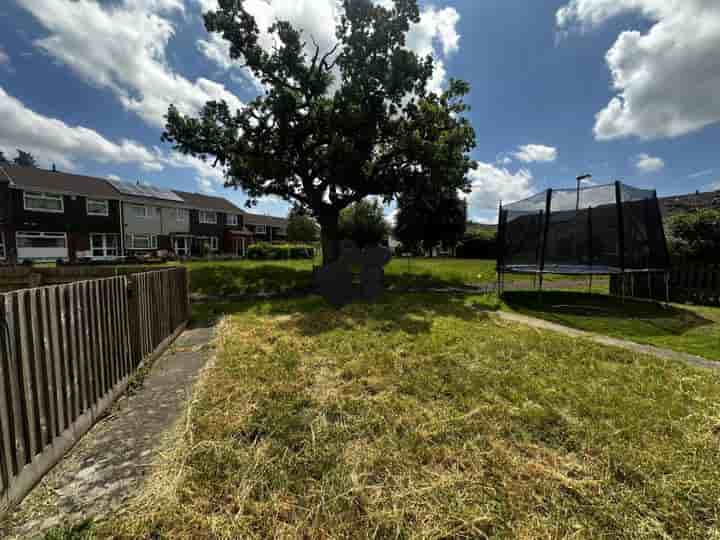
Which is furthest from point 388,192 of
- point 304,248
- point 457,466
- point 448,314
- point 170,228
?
point 170,228

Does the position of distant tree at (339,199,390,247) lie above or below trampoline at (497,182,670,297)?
above

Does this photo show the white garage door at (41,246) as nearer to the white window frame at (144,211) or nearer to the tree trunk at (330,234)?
the white window frame at (144,211)

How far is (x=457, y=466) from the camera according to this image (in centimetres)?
206

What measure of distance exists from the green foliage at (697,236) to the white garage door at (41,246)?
3670 centimetres

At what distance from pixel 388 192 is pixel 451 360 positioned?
11.3m

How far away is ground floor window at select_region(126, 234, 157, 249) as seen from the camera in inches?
1087

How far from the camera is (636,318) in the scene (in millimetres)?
6484

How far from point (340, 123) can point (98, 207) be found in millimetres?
26005

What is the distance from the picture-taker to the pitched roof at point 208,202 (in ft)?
113

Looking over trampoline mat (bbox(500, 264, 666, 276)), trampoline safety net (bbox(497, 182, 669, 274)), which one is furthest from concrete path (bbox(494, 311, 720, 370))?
trampoline safety net (bbox(497, 182, 669, 274))

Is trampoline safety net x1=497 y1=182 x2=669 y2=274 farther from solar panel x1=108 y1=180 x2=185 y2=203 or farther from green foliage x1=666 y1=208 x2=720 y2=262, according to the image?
solar panel x1=108 y1=180 x2=185 y2=203

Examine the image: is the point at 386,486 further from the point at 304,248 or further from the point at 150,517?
the point at 304,248

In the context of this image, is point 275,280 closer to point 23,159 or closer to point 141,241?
point 141,241

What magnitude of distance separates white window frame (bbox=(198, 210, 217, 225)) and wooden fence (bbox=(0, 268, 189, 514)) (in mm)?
34837
